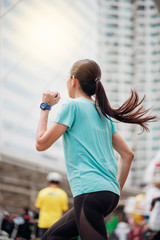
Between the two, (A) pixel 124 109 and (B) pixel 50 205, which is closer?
(A) pixel 124 109

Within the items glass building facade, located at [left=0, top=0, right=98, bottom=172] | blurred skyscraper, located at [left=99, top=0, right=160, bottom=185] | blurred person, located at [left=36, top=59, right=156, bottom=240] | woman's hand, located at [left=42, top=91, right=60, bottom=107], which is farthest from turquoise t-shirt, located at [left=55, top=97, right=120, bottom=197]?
blurred skyscraper, located at [left=99, top=0, right=160, bottom=185]

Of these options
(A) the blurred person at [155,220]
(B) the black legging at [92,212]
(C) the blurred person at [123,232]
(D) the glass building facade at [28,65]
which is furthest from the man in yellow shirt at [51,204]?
(D) the glass building facade at [28,65]

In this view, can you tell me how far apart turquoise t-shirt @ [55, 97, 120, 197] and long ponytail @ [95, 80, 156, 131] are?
0.15 ft

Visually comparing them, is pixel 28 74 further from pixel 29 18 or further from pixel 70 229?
pixel 70 229

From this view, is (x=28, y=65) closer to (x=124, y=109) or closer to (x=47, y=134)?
(x=124, y=109)

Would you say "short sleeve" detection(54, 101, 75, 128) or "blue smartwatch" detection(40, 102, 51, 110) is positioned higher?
"blue smartwatch" detection(40, 102, 51, 110)

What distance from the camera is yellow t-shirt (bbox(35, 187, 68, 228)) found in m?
6.59

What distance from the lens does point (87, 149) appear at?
2.21m

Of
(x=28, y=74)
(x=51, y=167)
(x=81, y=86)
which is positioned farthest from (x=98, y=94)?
(x=28, y=74)

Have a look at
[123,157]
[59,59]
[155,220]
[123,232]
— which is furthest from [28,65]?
[123,157]

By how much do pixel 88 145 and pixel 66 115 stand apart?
191mm

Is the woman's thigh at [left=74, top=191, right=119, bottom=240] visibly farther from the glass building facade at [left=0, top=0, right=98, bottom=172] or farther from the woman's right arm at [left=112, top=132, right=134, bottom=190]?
the glass building facade at [left=0, top=0, right=98, bottom=172]

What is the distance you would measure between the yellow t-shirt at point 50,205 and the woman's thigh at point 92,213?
4.60 metres

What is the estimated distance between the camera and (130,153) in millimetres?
2547
